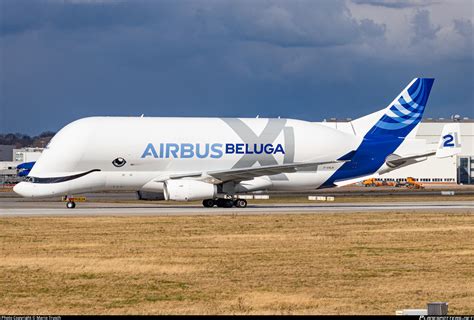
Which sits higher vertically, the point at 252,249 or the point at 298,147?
the point at 298,147

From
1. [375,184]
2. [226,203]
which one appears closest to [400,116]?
[226,203]

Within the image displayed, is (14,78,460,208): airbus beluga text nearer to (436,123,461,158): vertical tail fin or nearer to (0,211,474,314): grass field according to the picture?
(436,123,461,158): vertical tail fin

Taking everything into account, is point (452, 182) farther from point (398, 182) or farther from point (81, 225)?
point (81, 225)

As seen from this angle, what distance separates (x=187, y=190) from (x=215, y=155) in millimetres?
3653

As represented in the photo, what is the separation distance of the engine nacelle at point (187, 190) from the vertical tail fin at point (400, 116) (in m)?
11.8

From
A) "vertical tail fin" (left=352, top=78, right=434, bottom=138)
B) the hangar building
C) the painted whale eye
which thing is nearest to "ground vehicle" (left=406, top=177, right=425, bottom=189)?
the hangar building

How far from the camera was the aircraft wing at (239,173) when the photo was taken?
53.0 meters

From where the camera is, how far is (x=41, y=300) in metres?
20.5

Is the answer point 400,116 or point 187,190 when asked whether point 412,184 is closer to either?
point 400,116

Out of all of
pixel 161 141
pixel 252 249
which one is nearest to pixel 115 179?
pixel 161 141

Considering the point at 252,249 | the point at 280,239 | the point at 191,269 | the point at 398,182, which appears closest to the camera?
the point at 191,269

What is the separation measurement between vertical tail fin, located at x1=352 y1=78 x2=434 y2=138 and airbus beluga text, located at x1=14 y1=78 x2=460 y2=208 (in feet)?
0.24

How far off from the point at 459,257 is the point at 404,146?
102 feet

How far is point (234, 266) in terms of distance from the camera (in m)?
26.2
